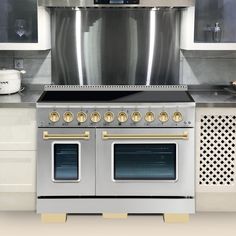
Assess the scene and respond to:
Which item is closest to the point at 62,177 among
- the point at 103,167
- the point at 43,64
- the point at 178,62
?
the point at 103,167

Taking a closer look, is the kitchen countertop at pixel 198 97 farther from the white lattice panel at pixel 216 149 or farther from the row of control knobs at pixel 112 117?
the row of control knobs at pixel 112 117

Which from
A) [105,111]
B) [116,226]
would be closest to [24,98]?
[105,111]

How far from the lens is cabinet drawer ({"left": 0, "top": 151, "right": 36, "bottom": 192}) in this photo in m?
4.15

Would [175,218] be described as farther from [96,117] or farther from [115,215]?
[96,117]

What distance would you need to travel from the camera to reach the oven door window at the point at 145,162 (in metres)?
4.11

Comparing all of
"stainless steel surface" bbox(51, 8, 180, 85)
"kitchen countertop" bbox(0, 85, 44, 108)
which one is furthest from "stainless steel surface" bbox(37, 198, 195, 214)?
"stainless steel surface" bbox(51, 8, 180, 85)

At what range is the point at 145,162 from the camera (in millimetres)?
4129

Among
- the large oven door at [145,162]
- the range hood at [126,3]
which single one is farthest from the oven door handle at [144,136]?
the range hood at [126,3]

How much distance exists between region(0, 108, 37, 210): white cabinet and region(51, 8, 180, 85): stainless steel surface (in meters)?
0.70

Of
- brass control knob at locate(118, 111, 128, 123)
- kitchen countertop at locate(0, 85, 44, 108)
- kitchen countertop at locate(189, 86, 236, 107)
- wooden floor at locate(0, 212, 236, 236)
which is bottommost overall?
wooden floor at locate(0, 212, 236, 236)

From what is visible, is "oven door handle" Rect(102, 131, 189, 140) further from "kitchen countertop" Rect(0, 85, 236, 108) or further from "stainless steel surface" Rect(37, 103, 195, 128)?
"kitchen countertop" Rect(0, 85, 236, 108)

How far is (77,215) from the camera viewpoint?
432cm

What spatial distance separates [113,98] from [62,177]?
0.64 meters

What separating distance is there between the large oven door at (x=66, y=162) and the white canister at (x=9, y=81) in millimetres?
496
